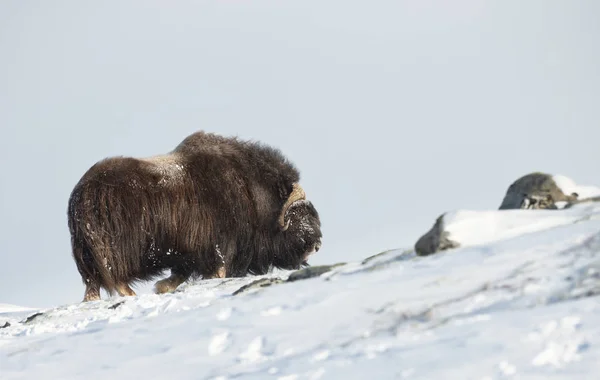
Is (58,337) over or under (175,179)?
under

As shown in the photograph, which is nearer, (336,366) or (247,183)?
(336,366)

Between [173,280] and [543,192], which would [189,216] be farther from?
[543,192]

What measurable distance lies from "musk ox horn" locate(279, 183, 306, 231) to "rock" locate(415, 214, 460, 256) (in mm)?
3793

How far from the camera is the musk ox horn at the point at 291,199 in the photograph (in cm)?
900

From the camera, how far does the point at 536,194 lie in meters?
5.76

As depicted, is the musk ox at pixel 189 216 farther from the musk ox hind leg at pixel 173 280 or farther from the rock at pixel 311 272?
the rock at pixel 311 272

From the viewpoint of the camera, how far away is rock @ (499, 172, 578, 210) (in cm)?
571

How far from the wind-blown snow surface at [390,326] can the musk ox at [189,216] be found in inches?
84.1

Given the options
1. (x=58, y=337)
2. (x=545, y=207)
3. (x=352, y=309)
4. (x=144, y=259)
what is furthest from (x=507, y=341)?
(x=144, y=259)

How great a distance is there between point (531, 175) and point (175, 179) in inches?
128

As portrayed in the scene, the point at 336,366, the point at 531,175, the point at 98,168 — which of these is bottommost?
the point at 336,366

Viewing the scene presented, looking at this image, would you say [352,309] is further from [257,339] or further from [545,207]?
[545,207]

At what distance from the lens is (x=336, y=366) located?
390 centimetres

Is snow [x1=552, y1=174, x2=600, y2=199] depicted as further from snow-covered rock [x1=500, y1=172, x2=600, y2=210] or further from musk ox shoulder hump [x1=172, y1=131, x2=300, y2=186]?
musk ox shoulder hump [x1=172, y1=131, x2=300, y2=186]
